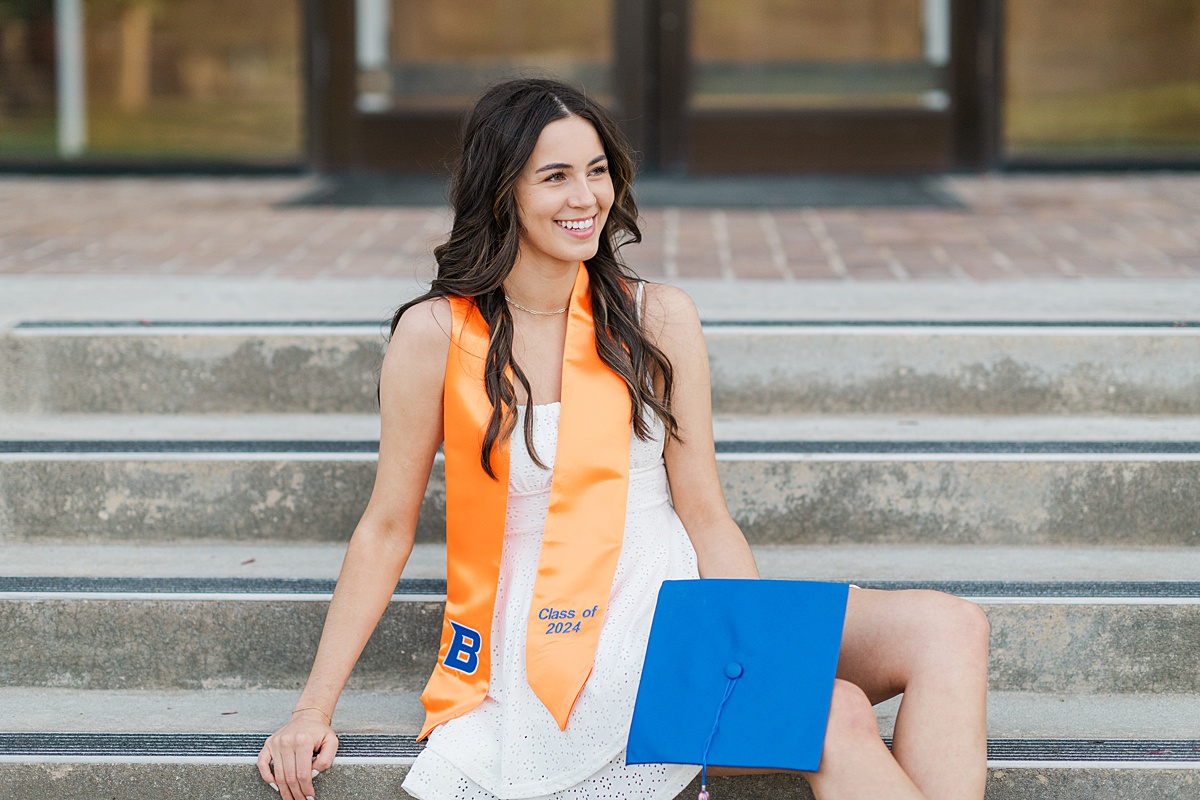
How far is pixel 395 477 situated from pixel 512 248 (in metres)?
0.46

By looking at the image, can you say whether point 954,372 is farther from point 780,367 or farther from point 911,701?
point 911,701

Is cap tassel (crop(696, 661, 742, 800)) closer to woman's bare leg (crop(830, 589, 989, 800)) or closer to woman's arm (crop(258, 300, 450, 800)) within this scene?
woman's bare leg (crop(830, 589, 989, 800))

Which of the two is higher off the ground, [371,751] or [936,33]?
[936,33]

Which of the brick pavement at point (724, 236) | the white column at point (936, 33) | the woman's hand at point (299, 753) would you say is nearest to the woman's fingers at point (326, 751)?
the woman's hand at point (299, 753)

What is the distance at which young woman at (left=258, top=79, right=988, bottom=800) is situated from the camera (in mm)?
2322

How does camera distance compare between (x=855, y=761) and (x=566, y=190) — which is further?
(x=566, y=190)

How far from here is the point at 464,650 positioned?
245cm

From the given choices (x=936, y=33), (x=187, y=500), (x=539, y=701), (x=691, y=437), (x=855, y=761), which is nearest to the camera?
(x=855, y=761)

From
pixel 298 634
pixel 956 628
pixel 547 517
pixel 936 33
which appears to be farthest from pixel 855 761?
pixel 936 33

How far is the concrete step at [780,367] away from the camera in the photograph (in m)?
3.36

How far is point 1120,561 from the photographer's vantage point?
2957 millimetres

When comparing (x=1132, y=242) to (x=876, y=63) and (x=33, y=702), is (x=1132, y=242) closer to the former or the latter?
(x=876, y=63)

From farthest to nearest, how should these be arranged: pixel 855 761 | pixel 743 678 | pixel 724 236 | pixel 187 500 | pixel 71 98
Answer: pixel 71 98, pixel 724 236, pixel 187 500, pixel 743 678, pixel 855 761

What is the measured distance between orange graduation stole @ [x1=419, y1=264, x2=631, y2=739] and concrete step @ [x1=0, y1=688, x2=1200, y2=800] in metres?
0.18
